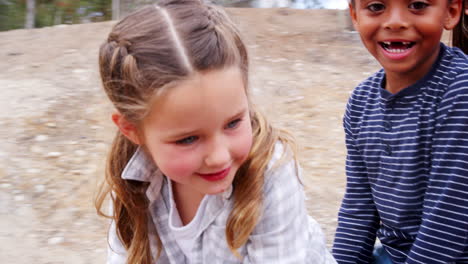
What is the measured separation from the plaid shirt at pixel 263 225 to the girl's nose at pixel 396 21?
48cm

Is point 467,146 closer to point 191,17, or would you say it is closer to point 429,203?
point 429,203

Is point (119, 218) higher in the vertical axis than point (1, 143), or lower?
higher

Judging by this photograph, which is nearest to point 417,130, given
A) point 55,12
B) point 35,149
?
point 35,149

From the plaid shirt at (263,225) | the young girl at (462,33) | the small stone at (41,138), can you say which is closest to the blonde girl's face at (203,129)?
the plaid shirt at (263,225)

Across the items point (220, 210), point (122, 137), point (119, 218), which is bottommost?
point (119, 218)

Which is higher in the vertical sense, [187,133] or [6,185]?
[187,133]

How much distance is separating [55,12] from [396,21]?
1030 centimetres

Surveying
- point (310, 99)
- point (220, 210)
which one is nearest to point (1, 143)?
point (310, 99)

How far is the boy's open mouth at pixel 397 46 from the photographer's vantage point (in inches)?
65.7

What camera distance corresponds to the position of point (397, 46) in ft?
5.53

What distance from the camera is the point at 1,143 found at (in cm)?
402

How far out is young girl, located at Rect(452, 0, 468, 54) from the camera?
1.81m

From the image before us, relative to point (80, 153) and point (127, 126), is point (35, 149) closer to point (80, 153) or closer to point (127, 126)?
point (80, 153)

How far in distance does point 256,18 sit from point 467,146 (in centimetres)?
528
